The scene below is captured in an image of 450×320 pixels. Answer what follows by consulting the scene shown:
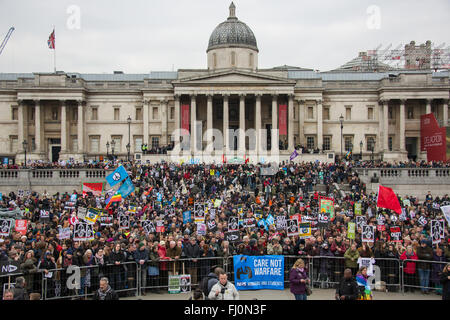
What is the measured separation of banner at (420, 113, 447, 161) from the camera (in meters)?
52.7

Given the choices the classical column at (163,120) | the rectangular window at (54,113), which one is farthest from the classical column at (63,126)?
the classical column at (163,120)

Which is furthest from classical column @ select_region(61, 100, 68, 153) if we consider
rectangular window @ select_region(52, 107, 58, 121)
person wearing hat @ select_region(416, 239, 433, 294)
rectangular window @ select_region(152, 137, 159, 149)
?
person wearing hat @ select_region(416, 239, 433, 294)

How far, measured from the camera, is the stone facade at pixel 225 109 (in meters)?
60.6

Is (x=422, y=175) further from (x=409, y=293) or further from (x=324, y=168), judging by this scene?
(x=409, y=293)

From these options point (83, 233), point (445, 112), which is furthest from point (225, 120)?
point (83, 233)

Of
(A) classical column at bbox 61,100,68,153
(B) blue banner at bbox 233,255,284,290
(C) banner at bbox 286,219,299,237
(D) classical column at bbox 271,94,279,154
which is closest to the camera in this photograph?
(B) blue banner at bbox 233,255,284,290

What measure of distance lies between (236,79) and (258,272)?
45405 millimetres

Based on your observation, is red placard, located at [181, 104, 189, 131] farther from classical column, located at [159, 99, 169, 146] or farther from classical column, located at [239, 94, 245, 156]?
classical column, located at [239, 94, 245, 156]

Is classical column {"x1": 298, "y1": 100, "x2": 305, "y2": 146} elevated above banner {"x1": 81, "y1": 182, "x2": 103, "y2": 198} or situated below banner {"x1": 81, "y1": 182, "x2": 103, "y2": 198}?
above

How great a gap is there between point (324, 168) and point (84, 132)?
32.9 metres

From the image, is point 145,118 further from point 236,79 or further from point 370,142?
point 370,142

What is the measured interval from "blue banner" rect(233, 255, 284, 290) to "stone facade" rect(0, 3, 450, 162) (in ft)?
143

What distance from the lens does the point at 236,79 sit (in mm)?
60000

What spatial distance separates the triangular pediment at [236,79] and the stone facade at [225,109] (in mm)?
116
